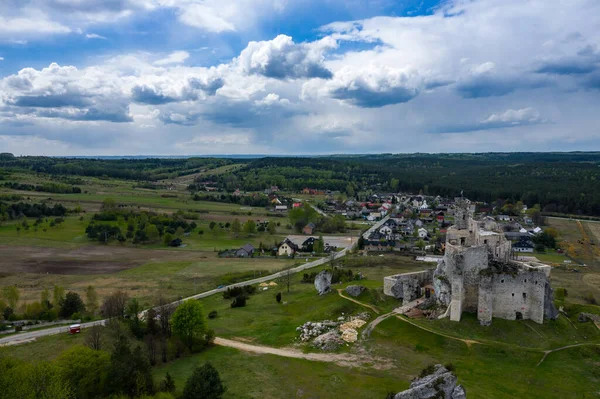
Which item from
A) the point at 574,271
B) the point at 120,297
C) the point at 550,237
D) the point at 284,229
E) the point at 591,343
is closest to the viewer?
the point at 591,343

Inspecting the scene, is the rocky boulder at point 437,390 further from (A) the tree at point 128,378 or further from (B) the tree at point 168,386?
(A) the tree at point 128,378

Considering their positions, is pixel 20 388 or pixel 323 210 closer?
pixel 20 388

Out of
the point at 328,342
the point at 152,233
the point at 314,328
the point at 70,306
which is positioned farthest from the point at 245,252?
the point at 328,342

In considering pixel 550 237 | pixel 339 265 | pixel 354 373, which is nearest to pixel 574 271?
pixel 550 237

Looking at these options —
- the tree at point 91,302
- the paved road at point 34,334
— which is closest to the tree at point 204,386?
the paved road at point 34,334

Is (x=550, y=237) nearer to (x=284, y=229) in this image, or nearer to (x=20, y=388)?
(x=284, y=229)
